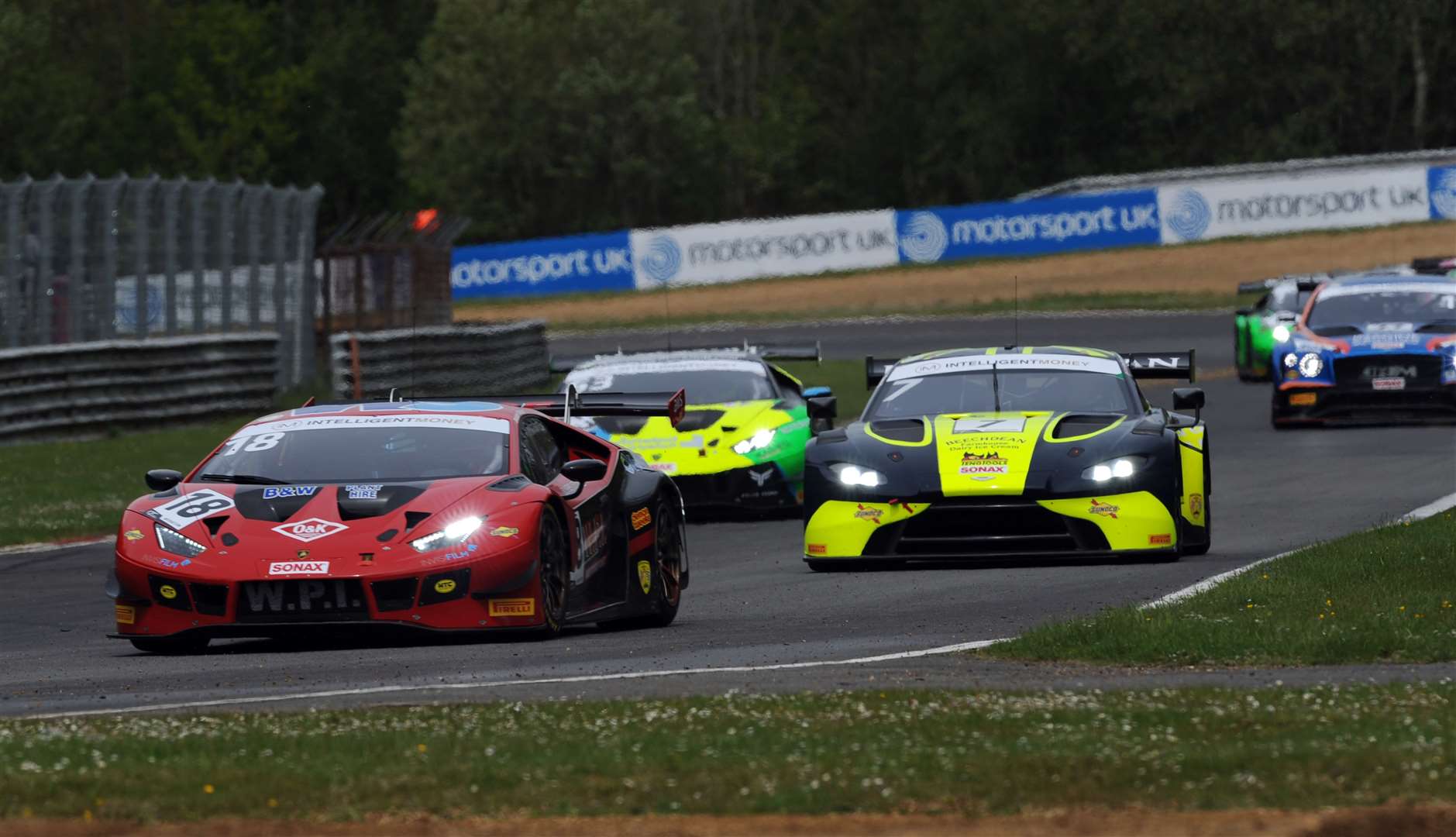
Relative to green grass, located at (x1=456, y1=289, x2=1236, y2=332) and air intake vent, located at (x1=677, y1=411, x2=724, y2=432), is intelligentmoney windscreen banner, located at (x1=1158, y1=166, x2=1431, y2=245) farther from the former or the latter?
air intake vent, located at (x1=677, y1=411, x2=724, y2=432)

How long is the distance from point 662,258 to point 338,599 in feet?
149

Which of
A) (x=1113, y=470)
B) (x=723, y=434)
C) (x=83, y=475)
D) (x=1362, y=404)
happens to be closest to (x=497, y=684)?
(x=1113, y=470)

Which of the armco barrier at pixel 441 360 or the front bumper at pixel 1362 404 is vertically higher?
Result: the armco barrier at pixel 441 360

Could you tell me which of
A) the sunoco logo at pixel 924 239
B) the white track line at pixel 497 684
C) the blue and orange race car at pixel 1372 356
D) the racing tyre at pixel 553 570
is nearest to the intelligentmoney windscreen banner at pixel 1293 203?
the sunoco logo at pixel 924 239

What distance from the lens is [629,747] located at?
690 centimetres

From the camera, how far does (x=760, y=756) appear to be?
6.73 meters

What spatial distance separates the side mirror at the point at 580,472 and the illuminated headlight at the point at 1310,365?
1328cm

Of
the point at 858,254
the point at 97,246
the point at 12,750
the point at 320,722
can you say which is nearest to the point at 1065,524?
the point at 320,722

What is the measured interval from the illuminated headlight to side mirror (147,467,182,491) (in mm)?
14537

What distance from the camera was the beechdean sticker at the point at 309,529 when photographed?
10133 millimetres

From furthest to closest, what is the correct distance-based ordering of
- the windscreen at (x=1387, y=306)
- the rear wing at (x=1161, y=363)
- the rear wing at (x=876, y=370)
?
the windscreen at (x=1387, y=306)
the rear wing at (x=876, y=370)
the rear wing at (x=1161, y=363)

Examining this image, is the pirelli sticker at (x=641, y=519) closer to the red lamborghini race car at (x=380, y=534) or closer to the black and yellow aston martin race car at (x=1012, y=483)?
the red lamborghini race car at (x=380, y=534)

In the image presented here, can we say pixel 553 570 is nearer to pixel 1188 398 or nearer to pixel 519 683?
pixel 519 683

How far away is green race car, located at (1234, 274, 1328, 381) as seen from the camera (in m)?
28.5
